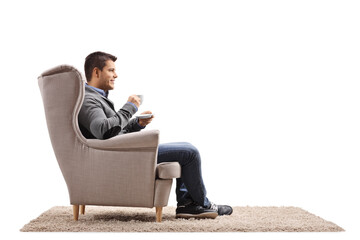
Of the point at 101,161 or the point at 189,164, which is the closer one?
→ the point at 101,161

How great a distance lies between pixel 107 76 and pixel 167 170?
0.98 meters

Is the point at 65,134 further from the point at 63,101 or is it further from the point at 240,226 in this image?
the point at 240,226

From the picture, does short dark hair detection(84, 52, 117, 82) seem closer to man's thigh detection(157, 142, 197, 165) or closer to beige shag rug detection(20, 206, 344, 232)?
man's thigh detection(157, 142, 197, 165)

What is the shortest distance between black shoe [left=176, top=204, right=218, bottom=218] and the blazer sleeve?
878mm

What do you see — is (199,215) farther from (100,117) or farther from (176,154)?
(100,117)

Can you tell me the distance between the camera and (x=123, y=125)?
4.22 meters

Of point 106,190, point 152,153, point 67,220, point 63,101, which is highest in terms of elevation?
point 63,101

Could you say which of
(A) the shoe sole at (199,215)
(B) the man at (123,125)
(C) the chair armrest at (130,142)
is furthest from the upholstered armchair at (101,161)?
(A) the shoe sole at (199,215)

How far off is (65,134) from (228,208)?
1.62 metres

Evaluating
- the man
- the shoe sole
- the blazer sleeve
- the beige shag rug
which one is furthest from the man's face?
the shoe sole

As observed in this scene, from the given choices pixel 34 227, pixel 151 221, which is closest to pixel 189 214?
pixel 151 221

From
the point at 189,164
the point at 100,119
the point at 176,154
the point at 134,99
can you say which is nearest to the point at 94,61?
the point at 134,99

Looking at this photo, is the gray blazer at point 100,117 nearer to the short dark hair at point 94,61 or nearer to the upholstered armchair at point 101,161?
the upholstered armchair at point 101,161

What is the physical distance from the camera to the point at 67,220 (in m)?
4.27
